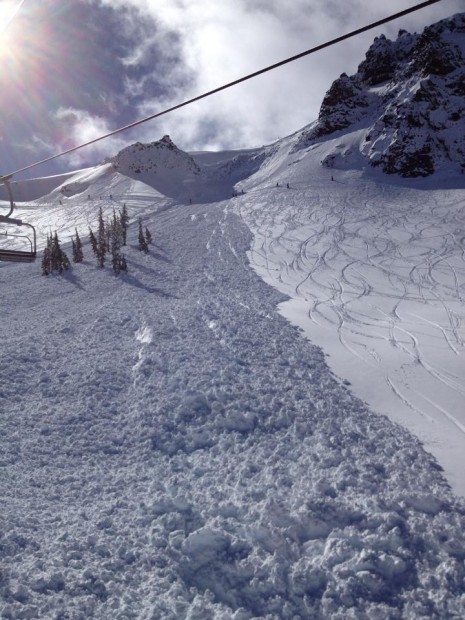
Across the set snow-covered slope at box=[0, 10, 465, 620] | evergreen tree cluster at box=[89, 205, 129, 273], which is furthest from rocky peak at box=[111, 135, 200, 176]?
snow-covered slope at box=[0, 10, 465, 620]

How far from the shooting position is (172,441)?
9.04 meters

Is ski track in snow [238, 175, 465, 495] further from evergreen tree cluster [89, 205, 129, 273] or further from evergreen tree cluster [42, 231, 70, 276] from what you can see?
evergreen tree cluster [42, 231, 70, 276]

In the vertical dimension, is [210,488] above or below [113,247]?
below

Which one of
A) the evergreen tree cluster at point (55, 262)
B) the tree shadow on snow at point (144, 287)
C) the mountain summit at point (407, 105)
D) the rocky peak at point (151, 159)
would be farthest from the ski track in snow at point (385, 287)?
the rocky peak at point (151, 159)

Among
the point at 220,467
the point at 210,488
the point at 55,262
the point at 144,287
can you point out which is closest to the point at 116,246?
the point at 55,262

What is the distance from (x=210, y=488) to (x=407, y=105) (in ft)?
264

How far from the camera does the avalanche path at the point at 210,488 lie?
5.50 metres

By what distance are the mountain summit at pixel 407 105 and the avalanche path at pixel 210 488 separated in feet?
184

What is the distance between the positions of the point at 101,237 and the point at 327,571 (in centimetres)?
3666

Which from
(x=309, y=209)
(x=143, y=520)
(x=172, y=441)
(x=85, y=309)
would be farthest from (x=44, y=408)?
(x=309, y=209)

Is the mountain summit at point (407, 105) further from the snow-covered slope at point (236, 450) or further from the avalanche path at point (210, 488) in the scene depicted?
the avalanche path at point (210, 488)

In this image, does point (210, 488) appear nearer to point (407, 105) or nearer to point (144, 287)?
point (144, 287)

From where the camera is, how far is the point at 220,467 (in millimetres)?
8094

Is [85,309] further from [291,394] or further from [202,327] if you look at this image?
[291,394]
